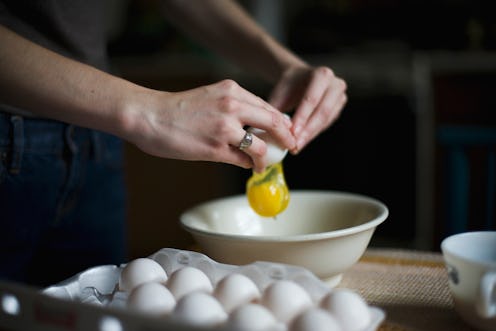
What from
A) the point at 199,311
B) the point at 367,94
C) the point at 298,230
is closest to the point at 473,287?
the point at 199,311

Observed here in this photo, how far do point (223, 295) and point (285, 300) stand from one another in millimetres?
60

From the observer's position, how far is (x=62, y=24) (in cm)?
93

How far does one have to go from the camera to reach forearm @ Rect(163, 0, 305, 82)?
106cm

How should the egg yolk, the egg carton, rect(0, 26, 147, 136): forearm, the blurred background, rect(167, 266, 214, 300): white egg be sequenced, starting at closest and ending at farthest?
the egg carton, rect(167, 266, 214, 300): white egg, rect(0, 26, 147, 136): forearm, the egg yolk, the blurred background

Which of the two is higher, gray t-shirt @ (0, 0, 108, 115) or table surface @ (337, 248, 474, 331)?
gray t-shirt @ (0, 0, 108, 115)

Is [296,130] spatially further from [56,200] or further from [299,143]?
[56,200]

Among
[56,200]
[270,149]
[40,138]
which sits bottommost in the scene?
[56,200]

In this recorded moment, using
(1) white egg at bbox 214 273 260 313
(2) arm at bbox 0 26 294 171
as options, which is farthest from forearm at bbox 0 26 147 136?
(1) white egg at bbox 214 273 260 313

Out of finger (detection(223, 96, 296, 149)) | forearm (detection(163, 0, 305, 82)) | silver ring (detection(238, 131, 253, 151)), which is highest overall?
forearm (detection(163, 0, 305, 82))

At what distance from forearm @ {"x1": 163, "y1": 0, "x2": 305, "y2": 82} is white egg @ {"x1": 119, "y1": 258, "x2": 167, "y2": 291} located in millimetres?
510

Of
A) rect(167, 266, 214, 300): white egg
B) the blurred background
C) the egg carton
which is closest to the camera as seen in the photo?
the egg carton

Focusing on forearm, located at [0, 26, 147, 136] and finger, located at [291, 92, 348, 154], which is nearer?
forearm, located at [0, 26, 147, 136]

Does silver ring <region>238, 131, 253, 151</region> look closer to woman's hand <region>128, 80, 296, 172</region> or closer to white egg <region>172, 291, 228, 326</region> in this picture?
woman's hand <region>128, 80, 296, 172</region>

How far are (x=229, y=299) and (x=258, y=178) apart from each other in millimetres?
320
